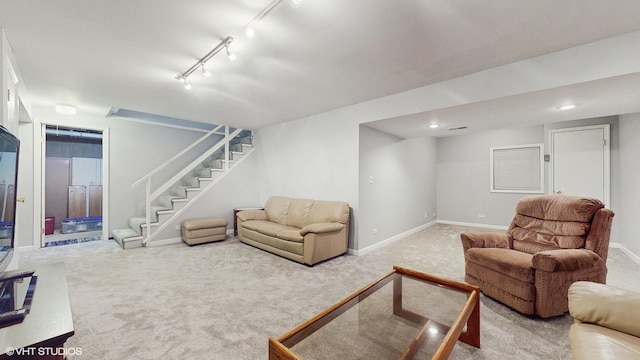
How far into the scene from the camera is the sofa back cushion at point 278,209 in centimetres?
466

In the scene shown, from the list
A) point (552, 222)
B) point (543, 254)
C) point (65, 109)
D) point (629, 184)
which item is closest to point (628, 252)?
point (629, 184)

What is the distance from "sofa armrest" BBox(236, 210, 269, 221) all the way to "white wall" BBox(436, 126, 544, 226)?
470 centimetres

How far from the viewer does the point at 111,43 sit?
2270mm

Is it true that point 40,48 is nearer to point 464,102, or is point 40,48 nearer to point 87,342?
point 87,342

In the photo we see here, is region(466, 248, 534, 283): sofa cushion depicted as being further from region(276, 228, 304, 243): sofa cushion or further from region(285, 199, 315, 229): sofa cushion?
region(285, 199, 315, 229): sofa cushion

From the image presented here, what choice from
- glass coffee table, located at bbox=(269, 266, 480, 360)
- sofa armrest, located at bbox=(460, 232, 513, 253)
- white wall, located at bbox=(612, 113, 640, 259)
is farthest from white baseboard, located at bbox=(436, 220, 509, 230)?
glass coffee table, located at bbox=(269, 266, 480, 360)

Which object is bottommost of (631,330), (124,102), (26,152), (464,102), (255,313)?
(255,313)

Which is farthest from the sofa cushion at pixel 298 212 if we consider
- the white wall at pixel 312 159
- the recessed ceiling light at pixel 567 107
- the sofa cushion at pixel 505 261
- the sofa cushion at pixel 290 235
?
the recessed ceiling light at pixel 567 107

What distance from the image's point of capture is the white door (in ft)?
13.9

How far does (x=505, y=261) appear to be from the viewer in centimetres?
232

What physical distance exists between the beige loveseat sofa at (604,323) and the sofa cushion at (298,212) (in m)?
3.34

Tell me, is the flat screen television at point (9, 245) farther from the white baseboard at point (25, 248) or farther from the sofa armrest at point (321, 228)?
the white baseboard at point (25, 248)

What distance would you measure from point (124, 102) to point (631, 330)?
5.71m

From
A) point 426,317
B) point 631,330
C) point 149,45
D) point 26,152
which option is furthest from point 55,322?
point 26,152
